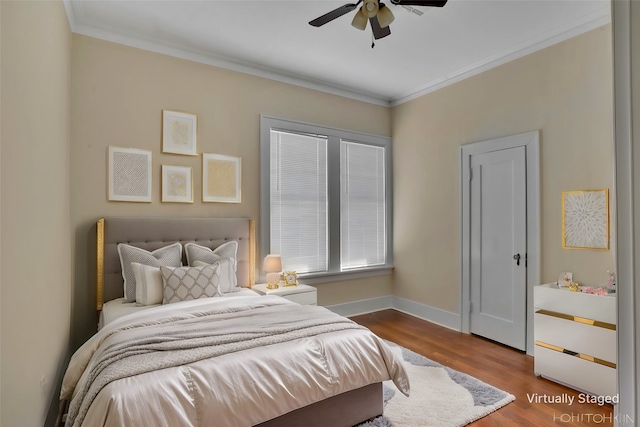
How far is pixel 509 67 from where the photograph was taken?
3.54 meters

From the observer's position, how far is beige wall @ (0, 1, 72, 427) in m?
1.41

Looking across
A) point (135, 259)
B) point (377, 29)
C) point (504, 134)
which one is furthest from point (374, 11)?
point (135, 259)

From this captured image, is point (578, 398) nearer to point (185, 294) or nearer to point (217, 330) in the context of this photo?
point (217, 330)

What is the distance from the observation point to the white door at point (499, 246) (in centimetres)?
343

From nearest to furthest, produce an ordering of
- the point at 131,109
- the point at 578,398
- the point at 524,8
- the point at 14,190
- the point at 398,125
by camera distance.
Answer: the point at 14,190, the point at 578,398, the point at 524,8, the point at 131,109, the point at 398,125

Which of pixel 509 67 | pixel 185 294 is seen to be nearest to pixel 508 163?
pixel 509 67

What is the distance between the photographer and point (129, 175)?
3209mm

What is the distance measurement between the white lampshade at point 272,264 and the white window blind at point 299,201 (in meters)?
0.32

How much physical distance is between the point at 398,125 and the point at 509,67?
5.34 feet

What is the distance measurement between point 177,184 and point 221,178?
455 mm

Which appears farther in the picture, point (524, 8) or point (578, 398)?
point (524, 8)

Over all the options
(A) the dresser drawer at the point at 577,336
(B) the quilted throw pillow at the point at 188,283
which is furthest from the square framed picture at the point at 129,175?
(A) the dresser drawer at the point at 577,336

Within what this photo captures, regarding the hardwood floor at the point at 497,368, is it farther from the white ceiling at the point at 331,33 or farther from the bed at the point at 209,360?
the white ceiling at the point at 331,33

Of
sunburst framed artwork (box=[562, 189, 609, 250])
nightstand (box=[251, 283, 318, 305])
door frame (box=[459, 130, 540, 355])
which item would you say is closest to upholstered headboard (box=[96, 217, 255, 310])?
nightstand (box=[251, 283, 318, 305])
